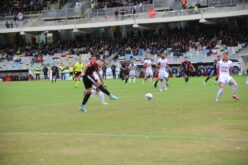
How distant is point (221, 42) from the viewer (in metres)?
59.1

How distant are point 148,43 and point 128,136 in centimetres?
5250

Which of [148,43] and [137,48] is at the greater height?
[148,43]

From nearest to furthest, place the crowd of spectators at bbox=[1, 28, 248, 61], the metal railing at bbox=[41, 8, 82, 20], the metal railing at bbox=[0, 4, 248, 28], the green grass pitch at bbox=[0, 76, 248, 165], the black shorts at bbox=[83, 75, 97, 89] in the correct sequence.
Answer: the green grass pitch at bbox=[0, 76, 248, 165] → the black shorts at bbox=[83, 75, 97, 89] → the metal railing at bbox=[0, 4, 248, 28] → the crowd of spectators at bbox=[1, 28, 248, 61] → the metal railing at bbox=[41, 8, 82, 20]

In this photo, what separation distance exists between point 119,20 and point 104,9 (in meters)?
2.81

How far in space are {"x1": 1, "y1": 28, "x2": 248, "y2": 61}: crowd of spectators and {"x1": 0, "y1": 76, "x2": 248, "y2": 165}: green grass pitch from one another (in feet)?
130

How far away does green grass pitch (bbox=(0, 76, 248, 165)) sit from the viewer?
10.3 metres

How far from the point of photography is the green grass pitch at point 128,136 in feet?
33.7

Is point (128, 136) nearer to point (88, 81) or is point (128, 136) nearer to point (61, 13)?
point (88, 81)

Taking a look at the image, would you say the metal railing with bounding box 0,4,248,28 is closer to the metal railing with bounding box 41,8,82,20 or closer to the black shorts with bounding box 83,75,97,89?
the metal railing with bounding box 41,8,82,20

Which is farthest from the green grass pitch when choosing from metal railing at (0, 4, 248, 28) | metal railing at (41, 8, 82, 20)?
metal railing at (41, 8, 82, 20)

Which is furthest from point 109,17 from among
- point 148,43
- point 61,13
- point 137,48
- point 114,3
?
point 61,13

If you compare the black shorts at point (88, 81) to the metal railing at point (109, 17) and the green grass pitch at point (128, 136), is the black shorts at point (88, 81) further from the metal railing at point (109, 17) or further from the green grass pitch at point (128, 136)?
the metal railing at point (109, 17)

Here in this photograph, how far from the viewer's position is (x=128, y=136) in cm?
1305

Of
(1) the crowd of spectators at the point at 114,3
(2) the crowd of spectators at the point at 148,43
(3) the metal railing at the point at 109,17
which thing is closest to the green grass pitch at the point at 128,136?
(3) the metal railing at the point at 109,17
